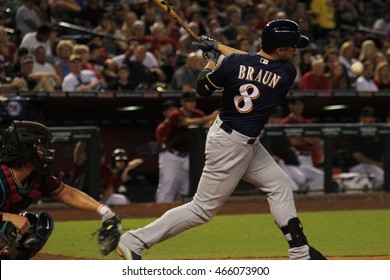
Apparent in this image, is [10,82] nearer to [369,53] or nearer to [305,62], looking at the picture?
[305,62]

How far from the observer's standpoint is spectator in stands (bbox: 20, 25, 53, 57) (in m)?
15.2

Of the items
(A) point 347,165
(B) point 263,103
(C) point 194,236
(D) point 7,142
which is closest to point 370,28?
(A) point 347,165

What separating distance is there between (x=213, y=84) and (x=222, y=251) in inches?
104

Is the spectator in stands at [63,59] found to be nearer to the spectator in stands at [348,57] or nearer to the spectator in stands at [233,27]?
the spectator in stands at [233,27]

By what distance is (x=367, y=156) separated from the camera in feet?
48.0

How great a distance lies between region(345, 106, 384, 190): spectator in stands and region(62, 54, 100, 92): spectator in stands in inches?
147

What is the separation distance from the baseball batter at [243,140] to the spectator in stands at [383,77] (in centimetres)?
933

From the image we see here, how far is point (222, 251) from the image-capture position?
9.65m

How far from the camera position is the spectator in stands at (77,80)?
14.2 meters

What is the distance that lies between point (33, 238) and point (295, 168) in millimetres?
8129

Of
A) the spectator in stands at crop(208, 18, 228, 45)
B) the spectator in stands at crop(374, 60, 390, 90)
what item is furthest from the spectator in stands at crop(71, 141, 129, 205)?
the spectator in stands at crop(374, 60, 390, 90)

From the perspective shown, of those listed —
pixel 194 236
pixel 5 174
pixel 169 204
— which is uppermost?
pixel 5 174

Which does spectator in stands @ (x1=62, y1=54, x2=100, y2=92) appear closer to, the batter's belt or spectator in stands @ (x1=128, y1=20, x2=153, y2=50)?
spectator in stands @ (x1=128, y1=20, x2=153, y2=50)

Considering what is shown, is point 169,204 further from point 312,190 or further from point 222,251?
point 222,251
